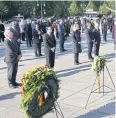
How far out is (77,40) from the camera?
13203 millimetres

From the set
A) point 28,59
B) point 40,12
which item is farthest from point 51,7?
point 28,59

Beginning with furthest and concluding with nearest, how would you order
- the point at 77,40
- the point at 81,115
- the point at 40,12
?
1. the point at 40,12
2. the point at 77,40
3. the point at 81,115

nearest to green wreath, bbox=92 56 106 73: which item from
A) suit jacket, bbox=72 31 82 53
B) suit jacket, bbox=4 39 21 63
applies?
suit jacket, bbox=4 39 21 63

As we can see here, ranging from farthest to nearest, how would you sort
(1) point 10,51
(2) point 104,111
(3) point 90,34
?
(3) point 90,34, (1) point 10,51, (2) point 104,111

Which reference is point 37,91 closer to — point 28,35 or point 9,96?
point 9,96

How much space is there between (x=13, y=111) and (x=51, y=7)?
223ft

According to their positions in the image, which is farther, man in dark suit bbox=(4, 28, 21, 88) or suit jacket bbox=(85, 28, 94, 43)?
suit jacket bbox=(85, 28, 94, 43)

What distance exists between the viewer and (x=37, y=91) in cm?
650

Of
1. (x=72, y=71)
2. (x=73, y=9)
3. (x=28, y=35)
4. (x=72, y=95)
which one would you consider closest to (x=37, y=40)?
(x=72, y=71)

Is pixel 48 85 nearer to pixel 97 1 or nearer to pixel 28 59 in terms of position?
pixel 28 59

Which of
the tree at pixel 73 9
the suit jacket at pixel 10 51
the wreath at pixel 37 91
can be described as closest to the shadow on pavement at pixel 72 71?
the suit jacket at pixel 10 51

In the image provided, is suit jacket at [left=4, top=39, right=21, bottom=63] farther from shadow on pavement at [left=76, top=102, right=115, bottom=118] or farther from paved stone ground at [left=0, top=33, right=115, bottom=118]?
shadow on pavement at [left=76, top=102, right=115, bottom=118]

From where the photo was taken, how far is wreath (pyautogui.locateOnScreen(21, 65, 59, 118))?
21.2ft

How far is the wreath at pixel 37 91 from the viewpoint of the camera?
6.46m
